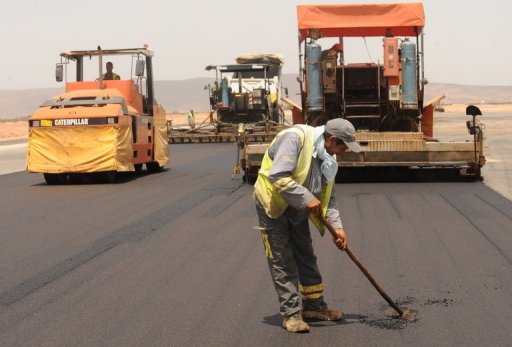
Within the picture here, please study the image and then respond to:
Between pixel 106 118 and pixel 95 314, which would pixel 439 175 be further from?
pixel 95 314

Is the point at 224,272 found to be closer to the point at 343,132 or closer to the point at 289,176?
the point at 289,176

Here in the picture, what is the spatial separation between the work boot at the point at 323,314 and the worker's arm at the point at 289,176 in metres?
0.87

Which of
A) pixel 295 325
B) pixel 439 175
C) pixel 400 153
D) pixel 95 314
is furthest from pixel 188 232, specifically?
pixel 439 175

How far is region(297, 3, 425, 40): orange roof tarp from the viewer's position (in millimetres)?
15773

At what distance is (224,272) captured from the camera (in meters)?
7.39

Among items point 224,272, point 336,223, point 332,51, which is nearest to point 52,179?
point 332,51

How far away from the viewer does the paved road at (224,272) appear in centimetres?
552

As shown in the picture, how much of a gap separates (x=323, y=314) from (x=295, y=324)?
374 mm

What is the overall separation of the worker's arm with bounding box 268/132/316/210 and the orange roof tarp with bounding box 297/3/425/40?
1073cm

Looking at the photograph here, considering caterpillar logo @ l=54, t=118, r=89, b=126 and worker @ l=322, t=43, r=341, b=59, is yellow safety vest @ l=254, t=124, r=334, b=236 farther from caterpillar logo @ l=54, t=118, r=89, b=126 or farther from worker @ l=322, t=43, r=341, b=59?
caterpillar logo @ l=54, t=118, r=89, b=126

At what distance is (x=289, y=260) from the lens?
5.61 metres

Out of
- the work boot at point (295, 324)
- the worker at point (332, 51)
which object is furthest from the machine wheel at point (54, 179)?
the work boot at point (295, 324)

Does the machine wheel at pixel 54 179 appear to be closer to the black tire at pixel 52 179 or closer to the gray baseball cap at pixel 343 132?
the black tire at pixel 52 179

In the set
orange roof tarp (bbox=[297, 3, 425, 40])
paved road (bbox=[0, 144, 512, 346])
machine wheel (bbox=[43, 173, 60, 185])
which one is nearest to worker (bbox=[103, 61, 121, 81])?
machine wheel (bbox=[43, 173, 60, 185])
